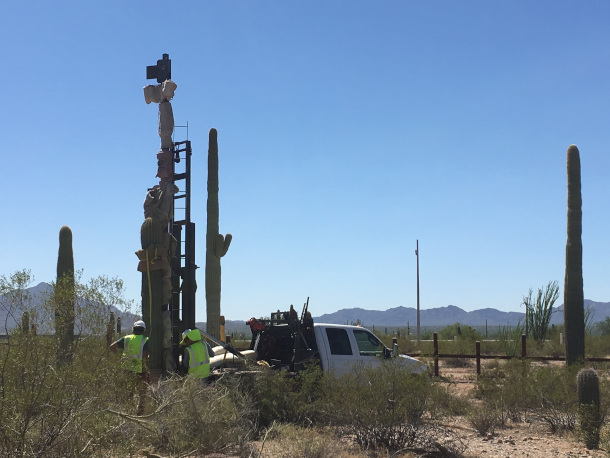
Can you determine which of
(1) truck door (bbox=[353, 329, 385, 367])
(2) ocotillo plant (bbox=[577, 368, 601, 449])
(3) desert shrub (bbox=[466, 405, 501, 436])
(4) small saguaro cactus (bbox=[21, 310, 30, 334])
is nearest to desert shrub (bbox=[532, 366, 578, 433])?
(2) ocotillo plant (bbox=[577, 368, 601, 449])

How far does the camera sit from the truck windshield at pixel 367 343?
12180 millimetres

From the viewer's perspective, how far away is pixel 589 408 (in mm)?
9906

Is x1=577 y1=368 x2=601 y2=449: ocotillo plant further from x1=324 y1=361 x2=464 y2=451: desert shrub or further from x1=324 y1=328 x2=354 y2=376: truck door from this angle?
x1=324 y1=328 x2=354 y2=376: truck door

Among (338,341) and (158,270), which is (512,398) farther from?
(158,270)

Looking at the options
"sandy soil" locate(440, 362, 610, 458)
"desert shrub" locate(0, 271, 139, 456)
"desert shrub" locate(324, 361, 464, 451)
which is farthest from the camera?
"sandy soil" locate(440, 362, 610, 458)

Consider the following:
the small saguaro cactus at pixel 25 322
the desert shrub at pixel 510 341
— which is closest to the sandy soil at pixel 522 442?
the small saguaro cactus at pixel 25 322

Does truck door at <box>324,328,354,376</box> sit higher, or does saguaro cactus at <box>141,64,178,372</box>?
saguaro cactus at <box>141,64,178,372</box>

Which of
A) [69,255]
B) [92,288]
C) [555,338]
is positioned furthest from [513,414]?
[555,338]

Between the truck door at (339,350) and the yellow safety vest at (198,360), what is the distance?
2377 mm

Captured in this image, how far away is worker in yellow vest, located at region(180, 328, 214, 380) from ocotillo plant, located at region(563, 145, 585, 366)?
10363 mm

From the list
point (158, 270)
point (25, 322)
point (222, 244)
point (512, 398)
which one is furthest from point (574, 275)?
point (25, 322)

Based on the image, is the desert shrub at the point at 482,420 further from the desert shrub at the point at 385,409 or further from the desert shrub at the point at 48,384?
the desert shrub at the point at 48,384

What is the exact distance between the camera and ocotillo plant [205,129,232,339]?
66.4 ft

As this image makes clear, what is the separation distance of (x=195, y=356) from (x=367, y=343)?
3.63 meters
